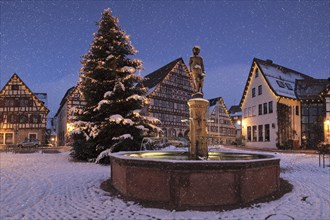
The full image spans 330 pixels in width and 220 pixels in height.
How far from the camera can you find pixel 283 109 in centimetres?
3412

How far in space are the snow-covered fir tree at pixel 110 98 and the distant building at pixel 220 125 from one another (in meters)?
41.1

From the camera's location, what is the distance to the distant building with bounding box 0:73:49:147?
152ft

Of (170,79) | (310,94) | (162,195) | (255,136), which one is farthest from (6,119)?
(162,195)

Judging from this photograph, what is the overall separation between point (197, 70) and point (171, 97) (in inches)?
1566

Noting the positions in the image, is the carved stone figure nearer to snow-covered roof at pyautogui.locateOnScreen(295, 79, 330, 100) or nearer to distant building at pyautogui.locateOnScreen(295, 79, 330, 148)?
distant building at pyautogui.locateOnScreen(295, 79, 330, 148)

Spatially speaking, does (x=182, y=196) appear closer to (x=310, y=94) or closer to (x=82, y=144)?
(x=82, y=144)

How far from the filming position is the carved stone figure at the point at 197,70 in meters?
10.5

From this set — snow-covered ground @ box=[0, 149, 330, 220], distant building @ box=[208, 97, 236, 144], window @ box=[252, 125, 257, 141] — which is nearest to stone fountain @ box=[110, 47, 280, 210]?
snow-covered ground @ box=[0, 149, 330, 220]

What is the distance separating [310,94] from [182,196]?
34164 millimetres

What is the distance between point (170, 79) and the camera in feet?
164

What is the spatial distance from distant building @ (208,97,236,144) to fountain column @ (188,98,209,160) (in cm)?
4898

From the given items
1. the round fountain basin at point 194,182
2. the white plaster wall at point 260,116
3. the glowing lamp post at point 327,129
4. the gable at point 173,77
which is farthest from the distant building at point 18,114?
the round fountain basin at point 194,182

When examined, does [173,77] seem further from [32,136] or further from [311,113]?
[32,136]

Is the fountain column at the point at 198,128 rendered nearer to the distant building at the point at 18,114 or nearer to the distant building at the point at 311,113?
the distant building at the point at 311,113
